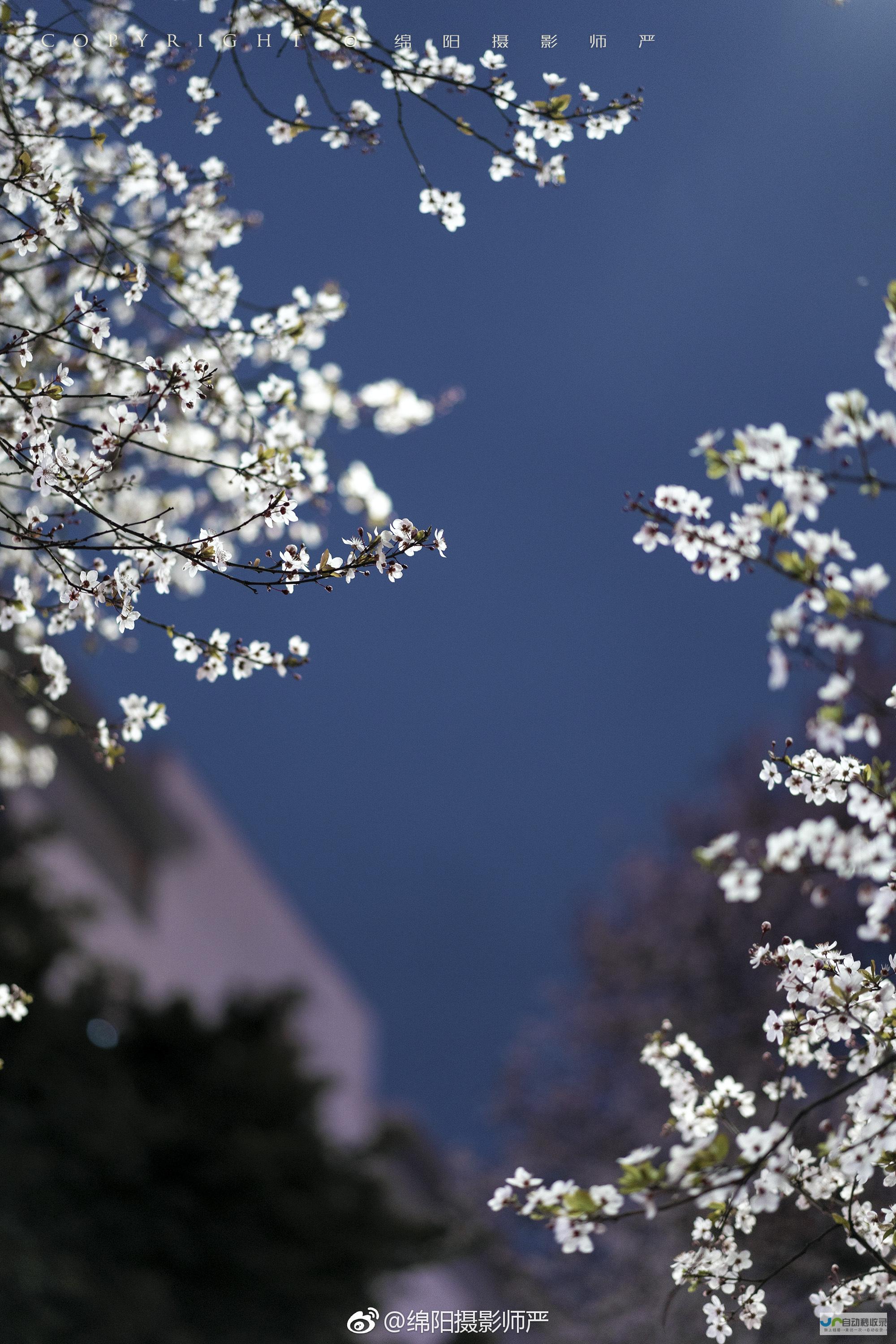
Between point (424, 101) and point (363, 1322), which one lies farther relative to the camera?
point (363, 1322)

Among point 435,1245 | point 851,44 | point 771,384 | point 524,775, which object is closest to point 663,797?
point 771,384

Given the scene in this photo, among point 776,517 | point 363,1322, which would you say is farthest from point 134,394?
point 363,1322

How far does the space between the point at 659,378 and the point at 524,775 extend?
1886 centimetres

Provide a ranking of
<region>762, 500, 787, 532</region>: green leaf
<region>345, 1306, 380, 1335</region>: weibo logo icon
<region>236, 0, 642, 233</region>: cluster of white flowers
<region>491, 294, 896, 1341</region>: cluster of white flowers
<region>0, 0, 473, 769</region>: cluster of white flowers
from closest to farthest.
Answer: <region>491, 294, 896, 1341</region>: cluster of white flowers, <region>762, 500, 787, 532</region>: green leaf, <region>0, 0, 473, 769</region>: cluster of white flowers, <region>236, 0, 642, 233</region>: cluster of white flowers, <region>345, 1306, 380, 1335</region>: weibo logo icon

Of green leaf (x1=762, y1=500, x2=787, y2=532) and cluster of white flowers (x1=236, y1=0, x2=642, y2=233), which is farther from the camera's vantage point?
cluster of white flowers (x1=236, y1=0, x2=642, y2=233)

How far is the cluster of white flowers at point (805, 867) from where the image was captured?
1.55m

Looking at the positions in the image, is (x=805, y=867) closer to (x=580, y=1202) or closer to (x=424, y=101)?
(x=580, y=1202)

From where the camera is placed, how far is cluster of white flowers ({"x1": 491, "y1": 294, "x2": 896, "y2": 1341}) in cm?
155

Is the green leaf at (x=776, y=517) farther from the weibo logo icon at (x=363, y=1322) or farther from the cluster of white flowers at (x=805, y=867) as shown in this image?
the weibo logo icon at (x=363, y=1322)

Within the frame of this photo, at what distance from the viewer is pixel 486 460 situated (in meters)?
29.3

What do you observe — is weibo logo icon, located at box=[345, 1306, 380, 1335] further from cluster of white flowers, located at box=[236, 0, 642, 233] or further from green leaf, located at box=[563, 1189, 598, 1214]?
cluster of white flowers, located at box=[236, 0, 642, 233]

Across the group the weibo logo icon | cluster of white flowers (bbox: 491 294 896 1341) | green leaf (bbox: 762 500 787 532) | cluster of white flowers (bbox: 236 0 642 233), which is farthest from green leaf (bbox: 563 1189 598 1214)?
the weibo logo icon

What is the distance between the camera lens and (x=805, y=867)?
1.61m

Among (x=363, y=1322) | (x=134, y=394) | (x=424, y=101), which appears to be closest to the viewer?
(x=134, y=394)
